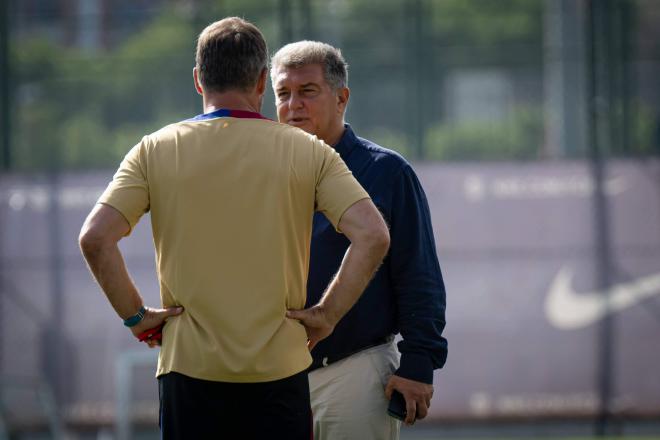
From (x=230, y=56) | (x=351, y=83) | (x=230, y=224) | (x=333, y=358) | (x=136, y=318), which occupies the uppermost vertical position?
(x=351, y=83)

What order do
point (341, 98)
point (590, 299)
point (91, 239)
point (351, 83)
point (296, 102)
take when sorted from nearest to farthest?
1. point (91, 239)
2. point (296, 102)
3. point (341, 98)
4. point (590, 299)
5. point (351, 83)

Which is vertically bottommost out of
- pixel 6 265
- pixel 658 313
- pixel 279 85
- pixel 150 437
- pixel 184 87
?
pixel 150 437

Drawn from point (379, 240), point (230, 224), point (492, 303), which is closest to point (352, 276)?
point (379, 240)

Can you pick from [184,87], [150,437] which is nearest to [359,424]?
[150,437]

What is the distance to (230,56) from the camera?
2641 mm

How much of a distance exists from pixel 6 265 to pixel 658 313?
15.3 ft

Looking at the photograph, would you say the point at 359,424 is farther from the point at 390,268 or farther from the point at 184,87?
the point at 184,87

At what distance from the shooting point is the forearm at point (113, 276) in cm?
261

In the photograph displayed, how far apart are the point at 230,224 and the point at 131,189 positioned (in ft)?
0.87

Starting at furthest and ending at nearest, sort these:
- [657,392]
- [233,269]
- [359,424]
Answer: [657,392] < [359,424] < [233,269]

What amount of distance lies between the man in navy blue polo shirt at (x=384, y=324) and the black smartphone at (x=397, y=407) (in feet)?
0.08

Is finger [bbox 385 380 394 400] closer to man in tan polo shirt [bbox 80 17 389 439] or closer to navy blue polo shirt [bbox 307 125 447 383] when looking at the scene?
navy blue polo shirt [bbox 307 125 447 383]

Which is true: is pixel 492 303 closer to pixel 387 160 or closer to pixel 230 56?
pixel 387 160

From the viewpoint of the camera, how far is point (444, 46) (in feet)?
34.7
